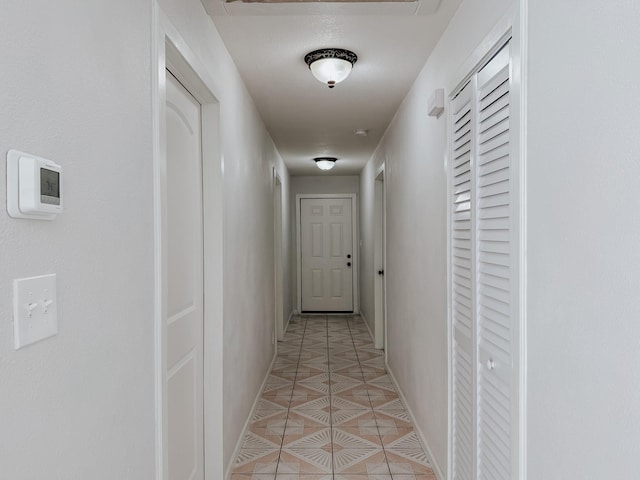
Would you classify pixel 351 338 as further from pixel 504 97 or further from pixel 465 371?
pixel 504 97

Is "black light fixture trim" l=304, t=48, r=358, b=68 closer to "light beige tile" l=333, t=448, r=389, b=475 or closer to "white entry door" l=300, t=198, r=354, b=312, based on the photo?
"light beige tile" l=333, t=448, r=389, b=475

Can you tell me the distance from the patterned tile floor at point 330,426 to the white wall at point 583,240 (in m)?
1.68

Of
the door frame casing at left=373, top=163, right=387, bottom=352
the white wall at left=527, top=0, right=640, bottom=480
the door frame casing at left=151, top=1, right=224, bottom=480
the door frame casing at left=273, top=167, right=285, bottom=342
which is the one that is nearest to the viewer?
the white wall at left=527, top=0, right=640, bottom=480

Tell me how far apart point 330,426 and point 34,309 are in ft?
9.54

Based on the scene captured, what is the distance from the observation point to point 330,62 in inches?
106

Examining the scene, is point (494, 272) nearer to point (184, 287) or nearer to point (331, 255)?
point (184, 287)

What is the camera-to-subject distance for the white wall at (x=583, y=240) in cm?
94

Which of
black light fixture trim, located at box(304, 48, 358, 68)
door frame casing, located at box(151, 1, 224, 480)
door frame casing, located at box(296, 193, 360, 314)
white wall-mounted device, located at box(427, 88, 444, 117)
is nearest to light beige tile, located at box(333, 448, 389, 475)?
door frame casing, located at box(151, 1, 224, 480)

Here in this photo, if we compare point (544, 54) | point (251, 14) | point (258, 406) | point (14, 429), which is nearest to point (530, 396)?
point (544, 54)

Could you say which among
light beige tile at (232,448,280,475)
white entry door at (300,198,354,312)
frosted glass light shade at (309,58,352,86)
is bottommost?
light beige tile at (232,448,280,475)

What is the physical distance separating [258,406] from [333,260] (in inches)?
187

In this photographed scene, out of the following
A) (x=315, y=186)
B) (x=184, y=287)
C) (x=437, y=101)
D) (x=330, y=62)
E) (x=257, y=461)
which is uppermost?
(x=330, y=62)

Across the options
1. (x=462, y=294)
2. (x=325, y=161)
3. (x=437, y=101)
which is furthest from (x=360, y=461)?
(x=325, y=161)

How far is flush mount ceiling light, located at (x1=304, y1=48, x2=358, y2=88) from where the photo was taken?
2.69 metres
